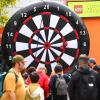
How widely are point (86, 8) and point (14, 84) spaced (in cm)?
1852

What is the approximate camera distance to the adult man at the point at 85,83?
885cm

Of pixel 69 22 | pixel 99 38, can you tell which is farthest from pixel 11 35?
pixel 99 38

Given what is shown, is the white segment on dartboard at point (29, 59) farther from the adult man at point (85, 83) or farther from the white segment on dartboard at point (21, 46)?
the adult man at point (85, 83)

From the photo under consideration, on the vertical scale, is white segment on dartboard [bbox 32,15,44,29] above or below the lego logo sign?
below

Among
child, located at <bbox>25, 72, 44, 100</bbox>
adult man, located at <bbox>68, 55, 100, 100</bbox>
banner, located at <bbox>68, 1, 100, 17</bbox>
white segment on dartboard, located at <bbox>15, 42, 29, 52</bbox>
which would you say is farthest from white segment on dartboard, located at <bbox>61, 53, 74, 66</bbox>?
banner, located at <bbox>68, 1, 100, 17</bbox>

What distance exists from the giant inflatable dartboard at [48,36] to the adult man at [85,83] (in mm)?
4435

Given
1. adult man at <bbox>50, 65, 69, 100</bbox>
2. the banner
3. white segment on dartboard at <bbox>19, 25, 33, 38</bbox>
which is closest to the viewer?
adult man at <bbox>50, 65, 69, 100</bbox>

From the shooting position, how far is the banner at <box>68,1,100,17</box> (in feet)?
88.2

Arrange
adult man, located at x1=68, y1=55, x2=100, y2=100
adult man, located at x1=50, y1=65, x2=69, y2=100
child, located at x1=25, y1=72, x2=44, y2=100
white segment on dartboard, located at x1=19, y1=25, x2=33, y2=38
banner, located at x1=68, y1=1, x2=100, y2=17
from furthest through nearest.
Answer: banner, located at x1=68, y1=1, x2=100, y2=17 < white segment on dartboard, located at x1=19, y1=25, x2=33, y2=38 < adult man, located at x1=50, y1=65, x2=69, y2=100 < child, located at x1=25, y1=72, x2=44, y2=100 < adult man, located at x1=68, y1=55, x2=100, y2=100

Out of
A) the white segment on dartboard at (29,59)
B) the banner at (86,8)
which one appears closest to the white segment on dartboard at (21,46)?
the white segment on dartboard at (29,59)

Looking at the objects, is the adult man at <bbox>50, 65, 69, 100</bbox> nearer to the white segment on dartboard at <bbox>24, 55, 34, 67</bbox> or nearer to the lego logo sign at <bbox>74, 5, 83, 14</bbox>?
the white segment on dartboard at <bbox>24, 55, 34, 67</bbox>

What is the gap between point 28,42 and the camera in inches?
529

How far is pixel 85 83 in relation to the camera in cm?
888

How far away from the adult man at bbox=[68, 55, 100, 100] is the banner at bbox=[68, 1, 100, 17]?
18.1 meters
